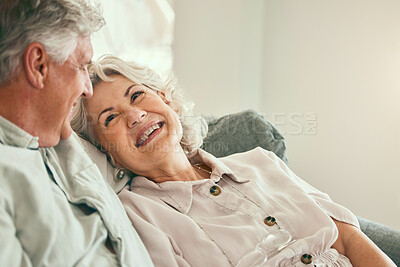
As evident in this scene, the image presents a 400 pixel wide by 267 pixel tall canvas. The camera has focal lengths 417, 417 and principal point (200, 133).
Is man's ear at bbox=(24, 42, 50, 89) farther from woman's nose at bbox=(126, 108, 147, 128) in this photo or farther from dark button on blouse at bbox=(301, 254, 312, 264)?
dark button on blouse at bbox=(301, 254, 312, 264)

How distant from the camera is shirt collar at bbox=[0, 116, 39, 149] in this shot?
831mm

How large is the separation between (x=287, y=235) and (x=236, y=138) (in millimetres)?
653

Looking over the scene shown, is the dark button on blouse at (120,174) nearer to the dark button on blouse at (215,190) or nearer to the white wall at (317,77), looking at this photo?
the dark button on blouse at (215,190)

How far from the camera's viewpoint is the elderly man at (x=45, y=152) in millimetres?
771

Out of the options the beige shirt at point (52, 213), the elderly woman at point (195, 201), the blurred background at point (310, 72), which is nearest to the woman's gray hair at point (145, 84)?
the elderly woman at point (195, 201)

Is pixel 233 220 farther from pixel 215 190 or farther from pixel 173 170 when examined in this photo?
pixel 173 170

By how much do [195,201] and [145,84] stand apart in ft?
1.53

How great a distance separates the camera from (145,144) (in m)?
1.35

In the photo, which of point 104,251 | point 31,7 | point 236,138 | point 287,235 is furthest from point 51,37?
point 236,138

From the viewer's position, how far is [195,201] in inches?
52.9

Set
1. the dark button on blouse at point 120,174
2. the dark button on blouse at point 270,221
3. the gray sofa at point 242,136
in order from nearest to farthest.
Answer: the dark button on blouse at point 270,221
the dark button on blouse at point 120,174
the gray sofa at point 242,136

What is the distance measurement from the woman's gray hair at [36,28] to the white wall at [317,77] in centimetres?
203

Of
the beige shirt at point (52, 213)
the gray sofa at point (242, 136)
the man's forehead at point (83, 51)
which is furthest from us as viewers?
the gray sofa at point (242, 136)

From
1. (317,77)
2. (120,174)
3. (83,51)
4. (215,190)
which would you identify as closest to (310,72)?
(317,77)
